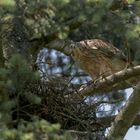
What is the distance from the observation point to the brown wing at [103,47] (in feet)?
25.6

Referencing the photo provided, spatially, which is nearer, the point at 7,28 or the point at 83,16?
the point at 83,16

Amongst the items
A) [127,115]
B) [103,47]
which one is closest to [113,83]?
[127,115]

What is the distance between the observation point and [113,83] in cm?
604

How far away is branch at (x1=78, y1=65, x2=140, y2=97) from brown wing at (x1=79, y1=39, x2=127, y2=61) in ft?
3.29

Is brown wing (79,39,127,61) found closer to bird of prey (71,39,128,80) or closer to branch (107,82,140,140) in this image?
bird of prey (71,39,128,80)

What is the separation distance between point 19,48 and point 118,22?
1.63m

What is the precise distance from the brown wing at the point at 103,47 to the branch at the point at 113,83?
1003mm

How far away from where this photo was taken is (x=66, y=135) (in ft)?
14.2

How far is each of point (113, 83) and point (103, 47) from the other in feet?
6.29

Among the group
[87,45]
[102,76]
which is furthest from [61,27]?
[87,45]

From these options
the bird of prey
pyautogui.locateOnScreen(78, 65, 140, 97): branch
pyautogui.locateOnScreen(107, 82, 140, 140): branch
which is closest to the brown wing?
the bird of prey

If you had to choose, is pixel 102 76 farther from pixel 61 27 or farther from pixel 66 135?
pixel 66 135

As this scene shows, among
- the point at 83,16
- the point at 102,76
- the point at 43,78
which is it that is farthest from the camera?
the point at 102,76

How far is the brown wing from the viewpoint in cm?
779
